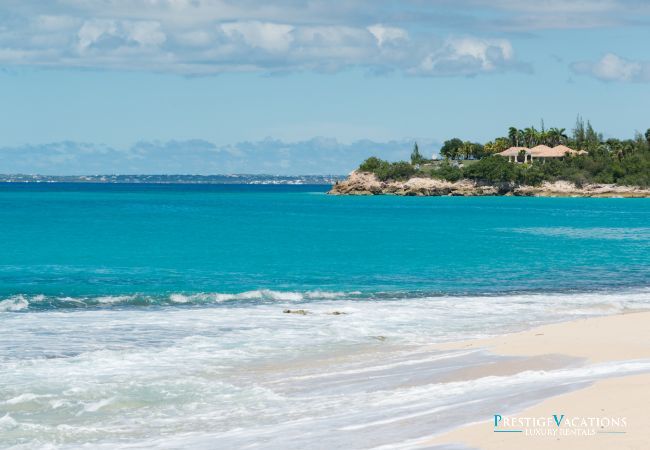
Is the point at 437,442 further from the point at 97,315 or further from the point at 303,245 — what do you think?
the point at 303,245

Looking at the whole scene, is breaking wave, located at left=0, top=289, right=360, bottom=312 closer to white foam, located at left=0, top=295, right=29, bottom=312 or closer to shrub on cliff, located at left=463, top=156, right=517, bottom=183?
white foam, located at left=0, top=295, right=29, bottom=312

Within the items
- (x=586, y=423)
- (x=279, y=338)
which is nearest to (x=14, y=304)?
(x=279, y=338)

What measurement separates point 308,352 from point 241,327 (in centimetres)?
465

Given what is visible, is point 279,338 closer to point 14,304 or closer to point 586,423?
point 586,423

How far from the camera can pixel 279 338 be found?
78.2 feet

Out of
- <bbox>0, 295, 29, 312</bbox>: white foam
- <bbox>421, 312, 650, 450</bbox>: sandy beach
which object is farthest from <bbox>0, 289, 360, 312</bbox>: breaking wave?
<bbox>421, 312, 650, 450</bbox>: sandy beach

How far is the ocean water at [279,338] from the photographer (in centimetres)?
1534

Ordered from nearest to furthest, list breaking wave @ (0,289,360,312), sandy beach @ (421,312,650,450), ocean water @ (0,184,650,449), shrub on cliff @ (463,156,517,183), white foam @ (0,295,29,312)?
sandy beach @ (421,312,650,450) → ocean water @ (0,184,650,449) → white foam @ (0,295,29,312) → breaking wave @ (0,289,360,312) → shrub on cliff @ (463,156,517,183)

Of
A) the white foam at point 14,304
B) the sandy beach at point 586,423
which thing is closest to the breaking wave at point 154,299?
the white foam at point 14,304

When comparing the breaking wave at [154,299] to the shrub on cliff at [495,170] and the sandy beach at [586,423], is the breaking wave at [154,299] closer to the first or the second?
the sandy beach at [586,423]

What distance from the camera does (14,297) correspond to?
3378cm

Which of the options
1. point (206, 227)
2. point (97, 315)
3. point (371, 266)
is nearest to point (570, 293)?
point (371, 266)

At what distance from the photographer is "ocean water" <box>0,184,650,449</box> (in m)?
15.3

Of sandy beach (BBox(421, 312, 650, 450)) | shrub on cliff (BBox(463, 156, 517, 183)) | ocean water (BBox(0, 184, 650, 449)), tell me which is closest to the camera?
sandy beach (BBox(421, 312, 650, 450))
